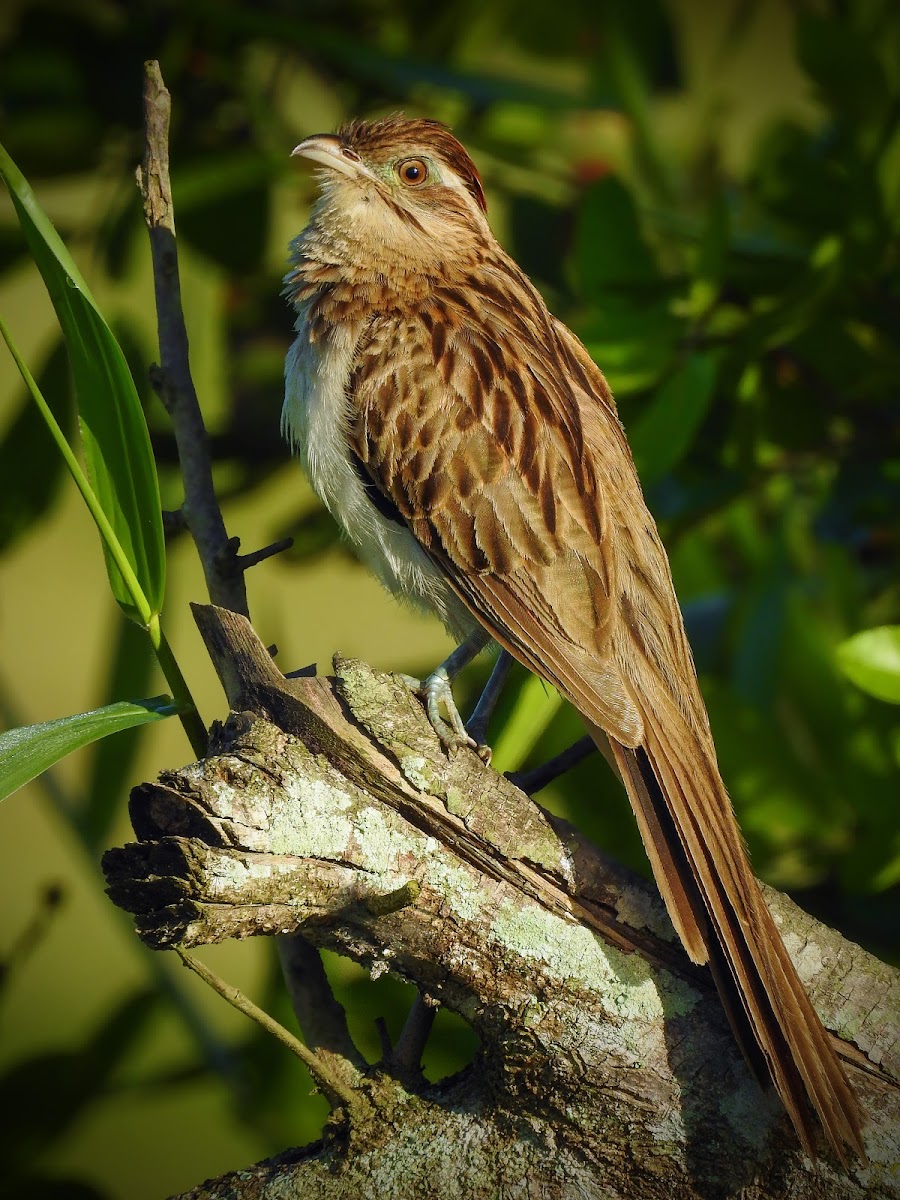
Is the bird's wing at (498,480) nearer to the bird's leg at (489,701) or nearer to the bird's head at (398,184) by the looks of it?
the bird's leg at (489,701)

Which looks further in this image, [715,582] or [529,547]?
[715,582]

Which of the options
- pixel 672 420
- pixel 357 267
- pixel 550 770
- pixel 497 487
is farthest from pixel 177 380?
pixel 672 420

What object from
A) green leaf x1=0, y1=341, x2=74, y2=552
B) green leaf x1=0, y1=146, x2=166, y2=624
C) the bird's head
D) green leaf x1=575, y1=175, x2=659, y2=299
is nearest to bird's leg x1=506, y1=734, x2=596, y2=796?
green leaf x1=0, y1=146, x2=166, y2=624

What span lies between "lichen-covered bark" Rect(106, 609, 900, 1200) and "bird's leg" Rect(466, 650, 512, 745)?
75 centimetres

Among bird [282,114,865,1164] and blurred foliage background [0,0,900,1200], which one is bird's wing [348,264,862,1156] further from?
blurred foliage background [0,0,900,1200]

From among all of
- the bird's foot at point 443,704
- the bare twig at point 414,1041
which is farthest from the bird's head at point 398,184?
the bare twig at point 414,1041

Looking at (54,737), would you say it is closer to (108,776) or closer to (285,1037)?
(285,1037)

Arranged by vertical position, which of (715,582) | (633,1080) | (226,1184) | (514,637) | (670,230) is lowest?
(715,582)

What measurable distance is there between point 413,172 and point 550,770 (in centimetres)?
160

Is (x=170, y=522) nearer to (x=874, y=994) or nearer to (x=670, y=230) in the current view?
(x=874, y=994)

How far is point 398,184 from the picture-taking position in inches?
117

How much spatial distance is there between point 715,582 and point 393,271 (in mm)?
1234

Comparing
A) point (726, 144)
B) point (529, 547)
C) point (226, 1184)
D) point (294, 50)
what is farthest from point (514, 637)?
point (726, 144)

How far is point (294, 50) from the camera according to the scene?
3479 mm
